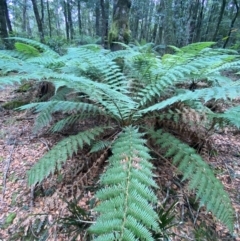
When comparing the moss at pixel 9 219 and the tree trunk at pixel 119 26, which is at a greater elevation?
the tree trunk at pixel 119 26

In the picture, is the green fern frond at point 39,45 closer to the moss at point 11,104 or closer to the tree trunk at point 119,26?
the moss at point 11,104

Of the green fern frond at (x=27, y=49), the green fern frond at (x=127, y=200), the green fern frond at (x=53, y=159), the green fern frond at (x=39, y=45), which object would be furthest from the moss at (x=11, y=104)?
the green fern frond at (x=127, y=200)

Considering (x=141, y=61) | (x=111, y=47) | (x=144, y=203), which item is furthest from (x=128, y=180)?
(x=111, y=47)

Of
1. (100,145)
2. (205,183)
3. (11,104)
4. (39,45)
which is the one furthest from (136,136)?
(11,104)

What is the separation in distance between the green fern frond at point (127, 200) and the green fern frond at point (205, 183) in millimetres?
336

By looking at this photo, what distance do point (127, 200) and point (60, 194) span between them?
88 centimetres

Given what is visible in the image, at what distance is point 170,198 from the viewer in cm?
191

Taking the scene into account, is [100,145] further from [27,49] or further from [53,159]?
[27,49]

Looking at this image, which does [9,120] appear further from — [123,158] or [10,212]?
[123,158]

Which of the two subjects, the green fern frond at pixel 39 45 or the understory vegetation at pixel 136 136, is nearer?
the understory vegetation at pixel 136 136

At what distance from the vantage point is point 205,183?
5.24 ft

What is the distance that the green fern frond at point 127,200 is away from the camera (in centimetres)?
106

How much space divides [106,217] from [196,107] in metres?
1.62

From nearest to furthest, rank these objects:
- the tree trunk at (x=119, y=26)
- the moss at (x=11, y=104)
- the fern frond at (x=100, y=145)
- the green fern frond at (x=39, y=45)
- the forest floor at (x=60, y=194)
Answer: the forest floor at (x=60, y=194)
the fern frond at (x=100, y=145)
the green fern frond at (x=39, y=45)
the moss at (x=11, y=104)
the tree trunk at (x=119, y=26)
